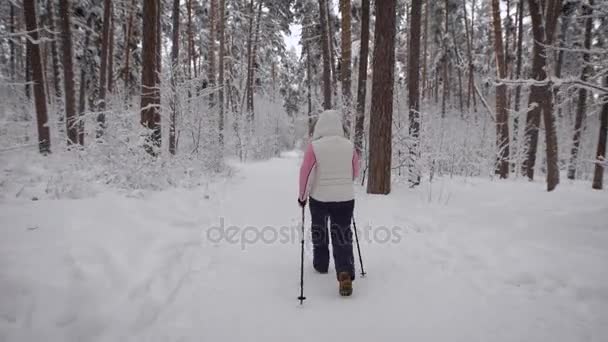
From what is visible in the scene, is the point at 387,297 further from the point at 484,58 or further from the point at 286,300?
the point at 484,58

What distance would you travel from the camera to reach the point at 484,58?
28.0 metres

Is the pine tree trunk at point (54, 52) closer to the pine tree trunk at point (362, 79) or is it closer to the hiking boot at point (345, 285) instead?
the pine tree trunk at point (362, 79)

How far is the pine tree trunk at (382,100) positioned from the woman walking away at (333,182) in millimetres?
3536

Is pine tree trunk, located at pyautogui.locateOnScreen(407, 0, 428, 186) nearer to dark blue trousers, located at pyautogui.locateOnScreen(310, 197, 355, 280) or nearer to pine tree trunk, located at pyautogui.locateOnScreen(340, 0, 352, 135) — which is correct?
pine tree trunk, located at pyautogui.locateOnScreen(340, 0, 352, 135)

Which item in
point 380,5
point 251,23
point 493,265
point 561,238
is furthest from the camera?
point 251,23

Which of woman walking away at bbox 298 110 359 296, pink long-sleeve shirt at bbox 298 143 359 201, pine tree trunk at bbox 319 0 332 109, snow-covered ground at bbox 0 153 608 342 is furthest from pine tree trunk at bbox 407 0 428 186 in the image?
pink long-sleeve shirt at bbox 298 143 359 201

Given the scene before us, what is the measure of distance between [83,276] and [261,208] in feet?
13.3

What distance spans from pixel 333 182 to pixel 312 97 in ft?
41.2

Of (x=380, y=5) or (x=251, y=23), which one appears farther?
(x=251, y=23)

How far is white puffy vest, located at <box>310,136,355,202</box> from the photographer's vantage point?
3465 millimetres

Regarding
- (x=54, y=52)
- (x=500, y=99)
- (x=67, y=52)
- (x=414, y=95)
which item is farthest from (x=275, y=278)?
(x=54, y=52)

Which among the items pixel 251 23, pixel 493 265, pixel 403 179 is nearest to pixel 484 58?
pixel 251 23

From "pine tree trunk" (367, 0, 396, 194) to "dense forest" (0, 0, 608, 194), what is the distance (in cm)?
2

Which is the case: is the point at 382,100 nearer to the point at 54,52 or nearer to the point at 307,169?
the point at 307,169
